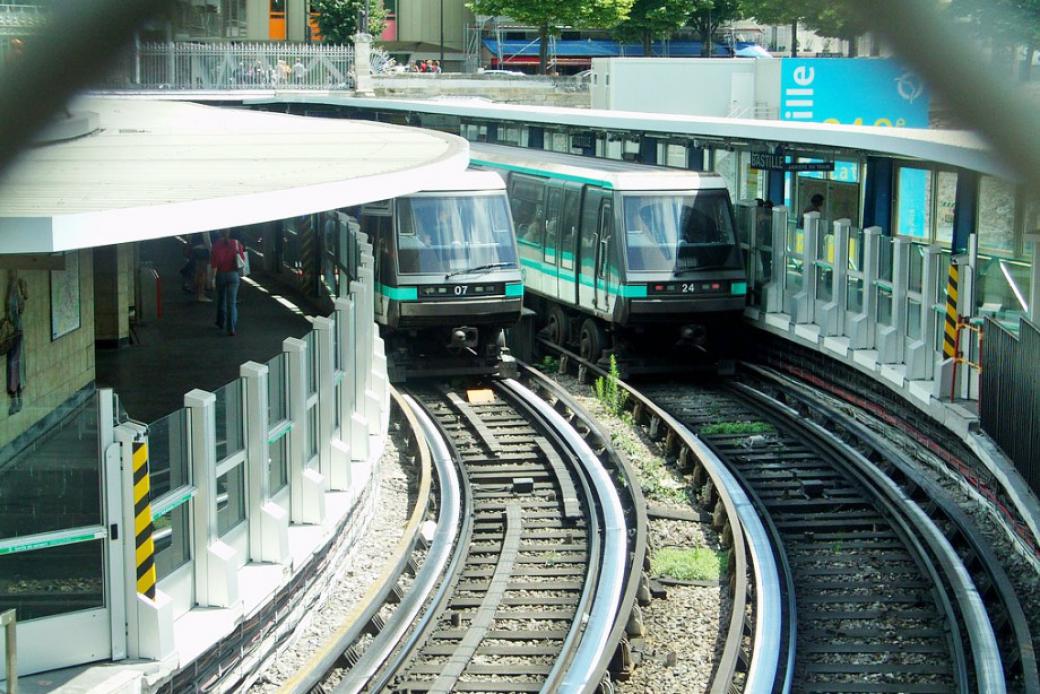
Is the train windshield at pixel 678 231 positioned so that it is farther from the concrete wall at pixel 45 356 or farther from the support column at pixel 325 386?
the support column at pixel 325 386

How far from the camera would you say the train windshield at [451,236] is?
59.3 ft

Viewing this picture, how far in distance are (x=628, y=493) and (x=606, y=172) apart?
6632mm

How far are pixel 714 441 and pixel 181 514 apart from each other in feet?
28.6

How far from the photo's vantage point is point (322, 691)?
7984mm

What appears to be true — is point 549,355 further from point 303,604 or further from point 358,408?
point 303,604

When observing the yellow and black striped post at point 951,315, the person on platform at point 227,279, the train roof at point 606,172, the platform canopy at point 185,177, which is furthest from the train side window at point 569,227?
the yellow and black striped post at point 951,315

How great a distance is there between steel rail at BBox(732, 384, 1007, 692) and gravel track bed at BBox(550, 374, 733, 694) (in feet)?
5.16

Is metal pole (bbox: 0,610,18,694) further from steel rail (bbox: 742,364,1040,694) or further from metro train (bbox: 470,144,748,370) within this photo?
metro train (bbox: 470,144,748,370)

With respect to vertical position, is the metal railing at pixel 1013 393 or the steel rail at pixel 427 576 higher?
the metal railing at pixel 1013 393

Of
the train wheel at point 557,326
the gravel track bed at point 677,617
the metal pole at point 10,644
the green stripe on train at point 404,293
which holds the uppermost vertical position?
the metal pole at point 10,644

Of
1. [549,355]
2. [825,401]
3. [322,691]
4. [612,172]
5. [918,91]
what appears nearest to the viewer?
[918,91]

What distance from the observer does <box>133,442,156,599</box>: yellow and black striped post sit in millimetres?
6539

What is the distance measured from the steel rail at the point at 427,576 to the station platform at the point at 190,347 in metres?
2.12

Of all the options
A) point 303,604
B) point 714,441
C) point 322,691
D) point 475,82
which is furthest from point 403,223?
point 475,82
